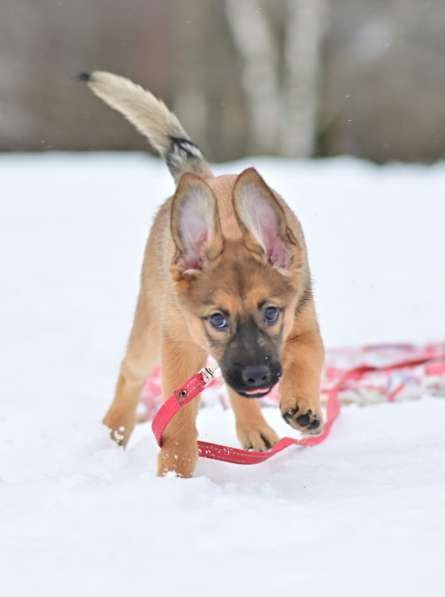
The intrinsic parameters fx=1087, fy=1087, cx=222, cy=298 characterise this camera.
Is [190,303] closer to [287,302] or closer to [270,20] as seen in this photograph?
[287,302]

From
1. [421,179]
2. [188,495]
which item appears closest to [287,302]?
[188,495]

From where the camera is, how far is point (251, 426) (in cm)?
427

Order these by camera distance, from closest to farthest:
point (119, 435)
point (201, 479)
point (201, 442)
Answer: point (201, 479) → point (201, 442) → point (119, 435)

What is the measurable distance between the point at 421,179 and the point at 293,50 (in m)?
5.26

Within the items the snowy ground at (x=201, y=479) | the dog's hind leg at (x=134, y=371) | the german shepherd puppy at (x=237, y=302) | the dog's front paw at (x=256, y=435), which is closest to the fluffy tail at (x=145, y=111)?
the german shepherd puppy at (x=237, y=302)

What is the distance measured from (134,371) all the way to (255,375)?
1355 mm

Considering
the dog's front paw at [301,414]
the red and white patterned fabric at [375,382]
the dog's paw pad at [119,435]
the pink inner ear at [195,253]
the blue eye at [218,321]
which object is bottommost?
the red and white patterned fabric at [375,382]

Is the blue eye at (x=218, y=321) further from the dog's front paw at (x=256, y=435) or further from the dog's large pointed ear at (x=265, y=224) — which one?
the dog's front paw at (x=256, y=435)

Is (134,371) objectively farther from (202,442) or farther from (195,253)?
(195,253)

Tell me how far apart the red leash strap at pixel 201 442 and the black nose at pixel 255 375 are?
33 centimetres

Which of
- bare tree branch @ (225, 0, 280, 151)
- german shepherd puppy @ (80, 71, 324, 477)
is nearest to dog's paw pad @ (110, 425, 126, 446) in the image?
german shepherd puppy @ (80, 71, 324, 477)

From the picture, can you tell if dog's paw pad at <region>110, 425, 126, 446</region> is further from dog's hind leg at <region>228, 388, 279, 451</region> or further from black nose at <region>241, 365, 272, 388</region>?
black nose at <region>241, 365, 272, 388</region>

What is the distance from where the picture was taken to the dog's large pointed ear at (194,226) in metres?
3.53

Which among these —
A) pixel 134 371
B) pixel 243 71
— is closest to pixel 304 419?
pixel 134 371
